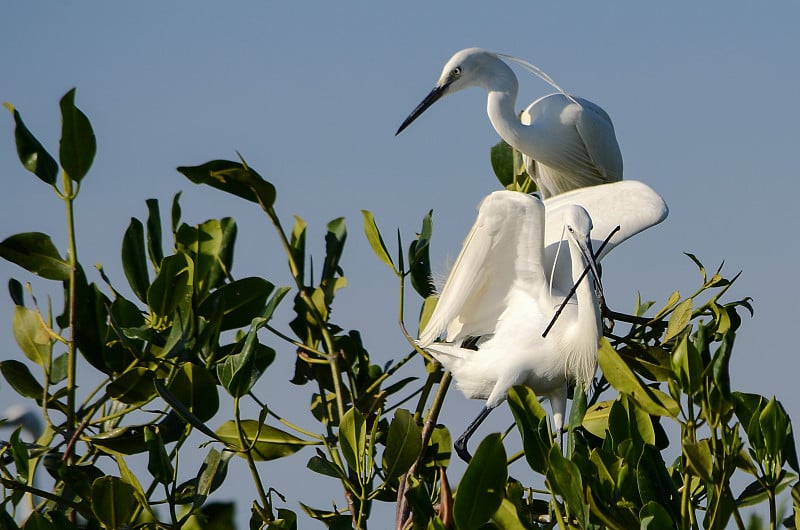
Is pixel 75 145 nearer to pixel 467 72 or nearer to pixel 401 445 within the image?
pixel 401 445

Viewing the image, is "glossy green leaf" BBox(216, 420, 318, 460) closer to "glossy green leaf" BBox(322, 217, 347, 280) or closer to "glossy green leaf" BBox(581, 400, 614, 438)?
"glossy green leaf" BBox(322, 217, 347, 280)

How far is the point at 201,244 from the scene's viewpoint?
10.5 ft

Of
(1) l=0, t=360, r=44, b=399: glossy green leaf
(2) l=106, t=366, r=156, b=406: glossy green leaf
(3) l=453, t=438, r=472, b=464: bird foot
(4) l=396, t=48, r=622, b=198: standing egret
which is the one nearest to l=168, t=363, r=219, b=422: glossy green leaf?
(2) l=106, t=366, r=156, b=406: glossy green leaf

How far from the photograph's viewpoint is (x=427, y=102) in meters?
5.10

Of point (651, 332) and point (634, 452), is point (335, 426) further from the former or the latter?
point (634, 452)

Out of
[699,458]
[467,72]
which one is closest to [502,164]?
[467,72]

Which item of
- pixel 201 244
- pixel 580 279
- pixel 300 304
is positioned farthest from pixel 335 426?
pixel 580 279

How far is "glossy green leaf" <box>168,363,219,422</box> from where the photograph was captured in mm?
2682

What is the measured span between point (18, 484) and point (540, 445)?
3.56ft

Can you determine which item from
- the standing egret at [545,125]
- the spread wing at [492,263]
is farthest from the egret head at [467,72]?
the spread wing at [492,263]

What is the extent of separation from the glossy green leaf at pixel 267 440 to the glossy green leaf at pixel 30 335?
487 millimetres

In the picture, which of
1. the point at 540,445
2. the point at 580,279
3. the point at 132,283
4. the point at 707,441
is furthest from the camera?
the point at 580,279

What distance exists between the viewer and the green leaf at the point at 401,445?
250 centimetres

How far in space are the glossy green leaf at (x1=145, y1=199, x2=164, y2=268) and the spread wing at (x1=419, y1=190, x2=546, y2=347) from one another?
932 millimetres
